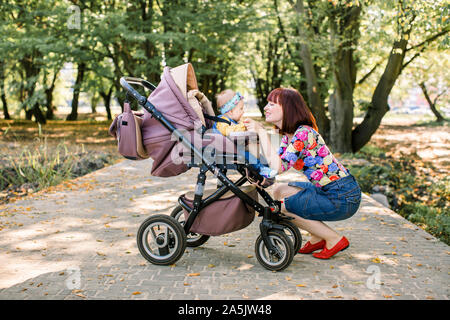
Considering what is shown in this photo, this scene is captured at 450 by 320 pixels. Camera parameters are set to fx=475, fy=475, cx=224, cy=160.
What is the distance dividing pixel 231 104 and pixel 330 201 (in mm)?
1288

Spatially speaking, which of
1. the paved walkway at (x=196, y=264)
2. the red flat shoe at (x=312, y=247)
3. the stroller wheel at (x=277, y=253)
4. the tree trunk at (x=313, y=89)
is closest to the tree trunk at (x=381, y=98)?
the tree trunk at (x=313, y=89)

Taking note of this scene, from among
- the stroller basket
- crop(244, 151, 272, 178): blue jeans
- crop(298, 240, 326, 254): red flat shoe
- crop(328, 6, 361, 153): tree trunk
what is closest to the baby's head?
crop(244, 151, 272, 178): blue jeans

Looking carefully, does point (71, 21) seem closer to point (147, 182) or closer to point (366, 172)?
point (147, 182)

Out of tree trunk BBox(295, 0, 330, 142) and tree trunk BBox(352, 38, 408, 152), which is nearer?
tree trunk BBox(352, 38, 408, 152)

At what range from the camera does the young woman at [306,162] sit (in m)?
4.33

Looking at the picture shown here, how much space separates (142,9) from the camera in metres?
17.5

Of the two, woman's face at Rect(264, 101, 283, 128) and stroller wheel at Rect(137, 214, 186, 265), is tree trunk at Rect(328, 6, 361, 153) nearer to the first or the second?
woman's face at Rect(264, 101, 283, 128)

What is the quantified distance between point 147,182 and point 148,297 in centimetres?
552

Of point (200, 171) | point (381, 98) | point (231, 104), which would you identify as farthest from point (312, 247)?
point (381, 98)

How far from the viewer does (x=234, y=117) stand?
172 inches

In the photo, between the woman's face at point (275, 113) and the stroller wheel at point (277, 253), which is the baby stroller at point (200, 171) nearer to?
the stroller wheel at point (277, 253)

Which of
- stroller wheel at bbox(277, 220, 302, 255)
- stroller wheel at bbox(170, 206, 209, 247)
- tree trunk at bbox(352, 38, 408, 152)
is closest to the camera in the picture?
stroller wheel at bbox(277, 220, 302, 255)

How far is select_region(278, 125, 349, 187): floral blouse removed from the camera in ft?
14.2

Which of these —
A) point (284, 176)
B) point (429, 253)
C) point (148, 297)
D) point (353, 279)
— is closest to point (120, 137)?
point (148, 297)
